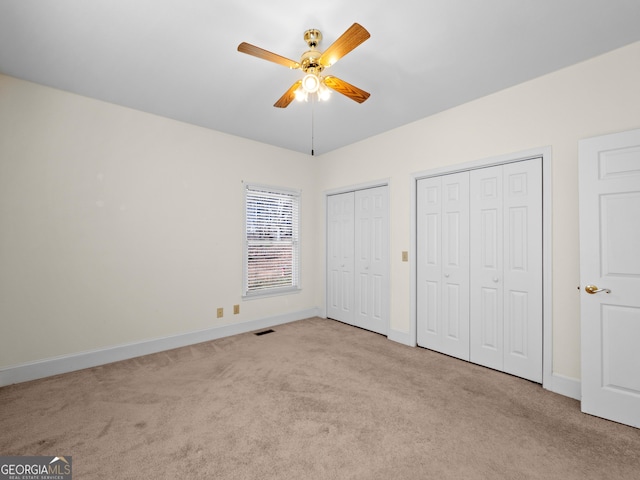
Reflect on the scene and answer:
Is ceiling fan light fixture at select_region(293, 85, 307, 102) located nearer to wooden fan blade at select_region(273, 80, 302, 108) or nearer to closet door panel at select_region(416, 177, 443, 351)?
wooden fan blade at select_region(273, 80, 302, 108)

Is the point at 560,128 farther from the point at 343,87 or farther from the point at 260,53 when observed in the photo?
the point at 260,53

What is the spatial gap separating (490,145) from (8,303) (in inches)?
191

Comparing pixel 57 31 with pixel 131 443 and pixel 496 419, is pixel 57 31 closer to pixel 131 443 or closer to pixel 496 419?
pixel 131 443

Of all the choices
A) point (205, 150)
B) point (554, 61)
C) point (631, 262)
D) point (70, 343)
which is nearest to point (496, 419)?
point (631, 262)

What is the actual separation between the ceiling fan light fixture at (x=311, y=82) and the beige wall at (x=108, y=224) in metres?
2.23

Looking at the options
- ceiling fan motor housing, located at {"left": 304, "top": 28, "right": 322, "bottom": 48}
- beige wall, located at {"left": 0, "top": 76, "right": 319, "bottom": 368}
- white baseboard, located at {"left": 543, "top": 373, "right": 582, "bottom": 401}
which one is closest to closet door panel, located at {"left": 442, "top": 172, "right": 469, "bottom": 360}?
white baseboard, located at {"left": 543, "top": 373, "right": 582, "bottom": 401}

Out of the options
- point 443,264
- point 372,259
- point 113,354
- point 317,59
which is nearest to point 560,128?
point 443,264

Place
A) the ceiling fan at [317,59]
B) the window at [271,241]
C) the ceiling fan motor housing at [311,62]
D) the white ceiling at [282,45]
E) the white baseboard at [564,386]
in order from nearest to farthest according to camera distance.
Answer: the ceiling fan at [317,59]
the white ceiling at [282,45]
the ceiling fan motor housing at [311,62]
the white baseboard at [564,386]
the window at [271,241]

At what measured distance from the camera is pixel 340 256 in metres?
4.65

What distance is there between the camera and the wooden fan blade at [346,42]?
1629mm

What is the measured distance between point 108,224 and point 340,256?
3.09 meters

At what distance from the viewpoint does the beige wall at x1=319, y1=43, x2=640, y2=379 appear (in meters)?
2.24

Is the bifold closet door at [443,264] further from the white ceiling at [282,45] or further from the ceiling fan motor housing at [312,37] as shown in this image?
the ceiling fan motor housing at [312,37]


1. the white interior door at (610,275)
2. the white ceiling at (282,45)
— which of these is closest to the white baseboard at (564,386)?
the white interior door at (610,275)
